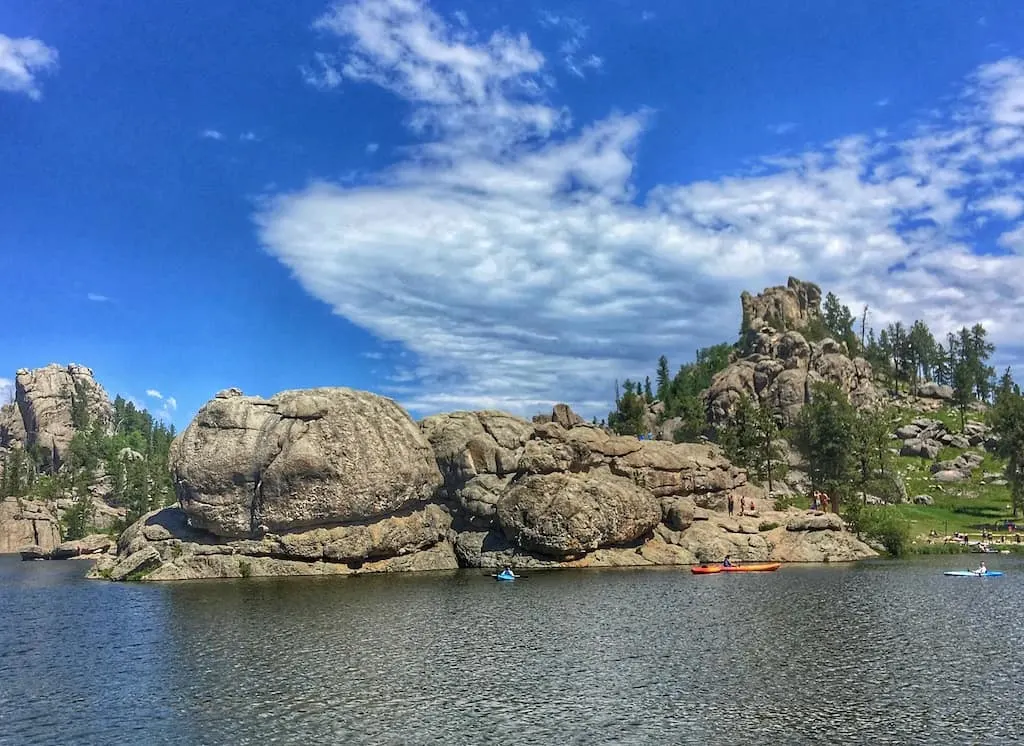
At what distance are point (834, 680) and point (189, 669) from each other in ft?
109

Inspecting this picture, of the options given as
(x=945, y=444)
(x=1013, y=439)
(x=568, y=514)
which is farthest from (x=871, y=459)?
(x=945, y=444)

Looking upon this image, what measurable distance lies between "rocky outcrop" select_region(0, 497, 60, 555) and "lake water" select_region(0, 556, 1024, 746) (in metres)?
130

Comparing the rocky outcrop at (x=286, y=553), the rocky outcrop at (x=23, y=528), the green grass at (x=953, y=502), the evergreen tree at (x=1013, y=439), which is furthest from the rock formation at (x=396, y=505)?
the rocky outcrop at (x=23, y=528)

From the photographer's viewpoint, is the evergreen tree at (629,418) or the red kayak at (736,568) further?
the evergreen tree at (629,418)

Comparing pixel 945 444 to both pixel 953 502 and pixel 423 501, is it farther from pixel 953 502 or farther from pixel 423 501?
pixel 423 501

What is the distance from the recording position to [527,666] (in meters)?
41.6

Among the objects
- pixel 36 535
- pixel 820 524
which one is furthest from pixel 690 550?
pixel 36 535

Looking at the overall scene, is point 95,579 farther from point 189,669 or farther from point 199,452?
point 189,669

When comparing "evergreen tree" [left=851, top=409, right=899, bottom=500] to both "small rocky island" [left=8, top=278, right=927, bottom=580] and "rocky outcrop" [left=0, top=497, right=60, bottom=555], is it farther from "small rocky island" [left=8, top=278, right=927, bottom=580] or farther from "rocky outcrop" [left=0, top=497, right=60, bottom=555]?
"rocky outcrop" [left=0, top=497, right=60, bottom=555]

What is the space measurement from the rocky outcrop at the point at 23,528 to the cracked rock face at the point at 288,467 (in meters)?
116

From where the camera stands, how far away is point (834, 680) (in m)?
37.8

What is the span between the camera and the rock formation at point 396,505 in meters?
89.9

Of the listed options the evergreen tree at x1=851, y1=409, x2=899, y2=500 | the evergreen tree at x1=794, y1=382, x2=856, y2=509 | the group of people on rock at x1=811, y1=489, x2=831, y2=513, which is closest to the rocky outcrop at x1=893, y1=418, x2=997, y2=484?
the evergreen tree at x1=851, y1=409, x2=899, y2=500

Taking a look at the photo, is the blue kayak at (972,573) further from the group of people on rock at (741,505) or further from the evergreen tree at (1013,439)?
the evergreen tree at (1013,439)
